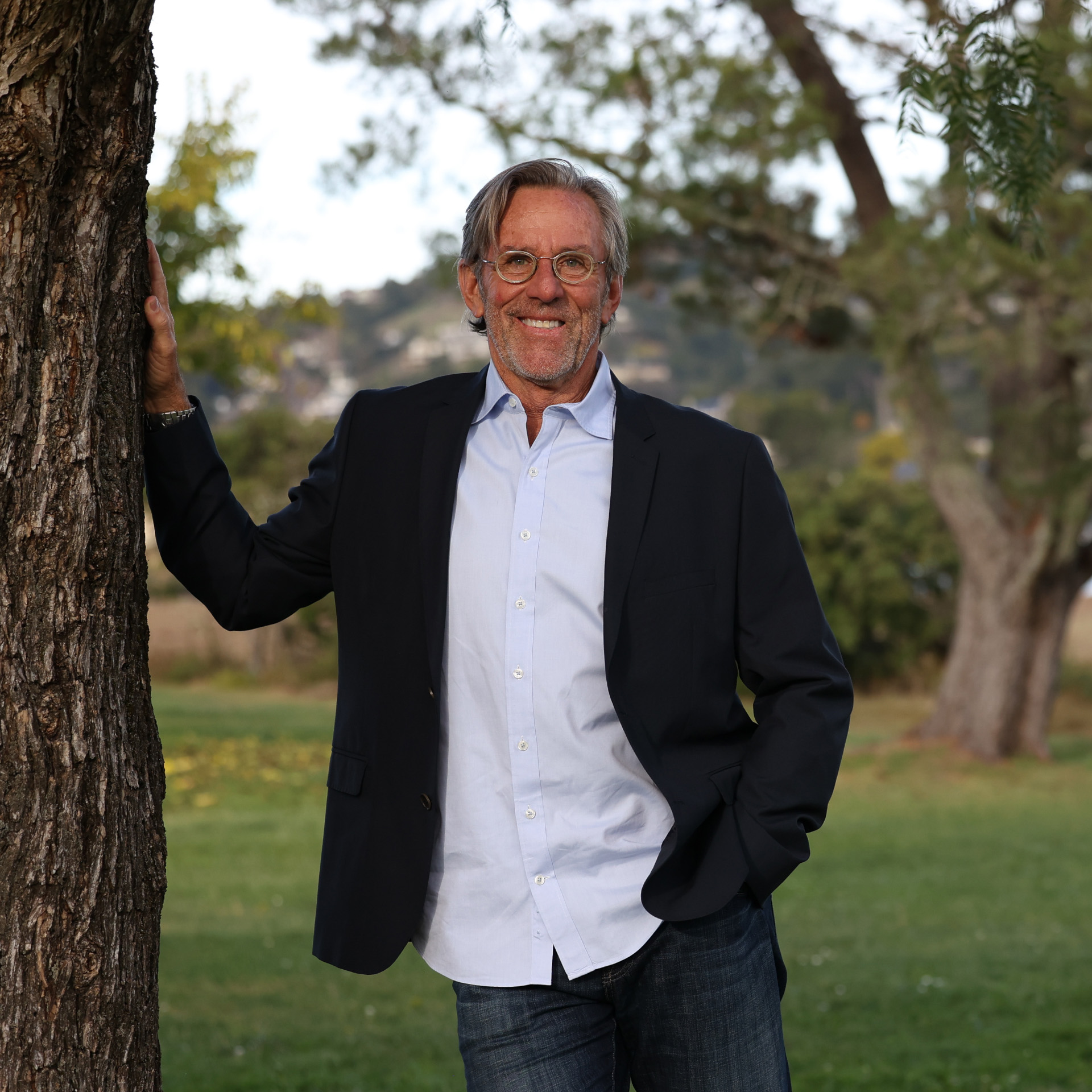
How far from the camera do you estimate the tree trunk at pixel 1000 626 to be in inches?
528

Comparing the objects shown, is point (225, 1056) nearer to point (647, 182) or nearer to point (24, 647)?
point (24, 647)

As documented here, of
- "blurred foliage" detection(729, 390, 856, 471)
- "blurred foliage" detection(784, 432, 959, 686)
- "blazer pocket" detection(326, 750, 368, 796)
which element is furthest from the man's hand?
"blurred foliage" detection(729, 390, 856, 471)

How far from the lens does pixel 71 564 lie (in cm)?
195

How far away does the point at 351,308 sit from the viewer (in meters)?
94.9

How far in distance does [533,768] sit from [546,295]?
2.50 feet

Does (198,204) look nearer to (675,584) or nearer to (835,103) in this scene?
(835,103)

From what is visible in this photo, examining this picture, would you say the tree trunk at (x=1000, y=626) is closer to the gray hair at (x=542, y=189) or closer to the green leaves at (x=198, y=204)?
the green leaves at (x=198, y=204)

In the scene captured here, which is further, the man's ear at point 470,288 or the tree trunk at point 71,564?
the man's ear at point 470,288

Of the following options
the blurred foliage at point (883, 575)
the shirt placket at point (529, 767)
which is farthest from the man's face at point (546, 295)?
the blurred foliage at point (883, 575)

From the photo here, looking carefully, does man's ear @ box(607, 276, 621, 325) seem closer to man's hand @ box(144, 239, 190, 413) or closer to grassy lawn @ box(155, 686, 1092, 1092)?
man's hand @ box(144, 239, 190, 413)

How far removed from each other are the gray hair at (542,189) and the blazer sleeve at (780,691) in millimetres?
439

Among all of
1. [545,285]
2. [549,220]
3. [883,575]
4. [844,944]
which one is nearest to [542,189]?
[549,220]

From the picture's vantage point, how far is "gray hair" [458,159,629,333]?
2.31 m

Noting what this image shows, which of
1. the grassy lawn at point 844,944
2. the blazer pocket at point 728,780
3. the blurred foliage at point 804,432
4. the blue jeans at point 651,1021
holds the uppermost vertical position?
the blurred foliage at point 804,432
